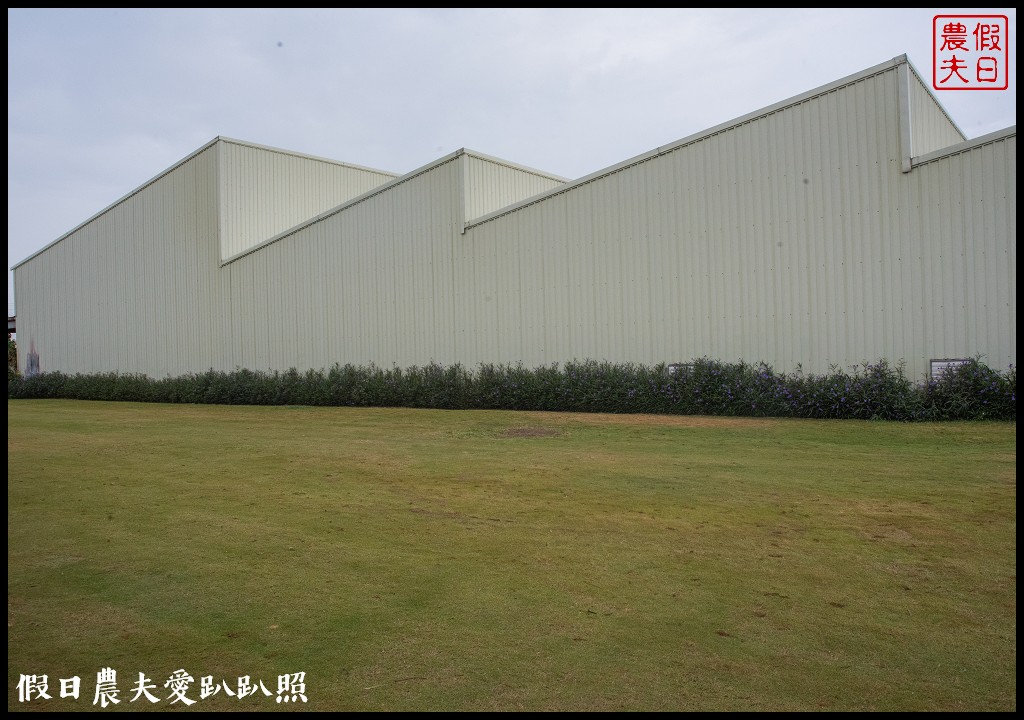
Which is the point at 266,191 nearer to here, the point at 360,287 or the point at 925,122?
the point at 360,287

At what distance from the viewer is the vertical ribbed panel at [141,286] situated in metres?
30.0

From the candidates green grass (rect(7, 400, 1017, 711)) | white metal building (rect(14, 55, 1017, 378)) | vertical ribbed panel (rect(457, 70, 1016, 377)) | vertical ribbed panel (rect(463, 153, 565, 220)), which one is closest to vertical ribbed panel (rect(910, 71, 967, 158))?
white metal building (rect(14, 55, 1017, 378))

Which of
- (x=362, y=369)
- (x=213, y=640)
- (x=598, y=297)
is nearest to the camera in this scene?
(x=213, y=640)

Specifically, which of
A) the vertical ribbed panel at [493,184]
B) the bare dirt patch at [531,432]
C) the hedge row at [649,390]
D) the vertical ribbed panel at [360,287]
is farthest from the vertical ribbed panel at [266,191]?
the bare dirt patch at [531,432]

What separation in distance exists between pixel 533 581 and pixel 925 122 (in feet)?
46.2

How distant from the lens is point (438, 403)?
20672 millimetres

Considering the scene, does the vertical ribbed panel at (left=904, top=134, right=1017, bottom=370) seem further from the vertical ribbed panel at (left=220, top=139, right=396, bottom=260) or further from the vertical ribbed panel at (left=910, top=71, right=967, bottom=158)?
the vertical ribbed panel at (left=220, top=139, right=396, bottom=260)

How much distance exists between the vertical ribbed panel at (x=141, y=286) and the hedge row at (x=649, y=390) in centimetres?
369

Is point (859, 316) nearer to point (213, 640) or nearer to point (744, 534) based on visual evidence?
point (744, 534)

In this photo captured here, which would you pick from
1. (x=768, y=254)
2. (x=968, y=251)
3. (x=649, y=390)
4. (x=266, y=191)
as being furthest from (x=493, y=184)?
(x=968, y=251)

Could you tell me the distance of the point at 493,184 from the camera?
22328mm

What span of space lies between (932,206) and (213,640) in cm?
1320

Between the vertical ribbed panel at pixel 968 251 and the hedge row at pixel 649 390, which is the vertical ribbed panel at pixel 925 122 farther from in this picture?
the hedge row at pixel 649 390

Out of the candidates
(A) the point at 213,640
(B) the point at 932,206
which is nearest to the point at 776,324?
(B) the point at 932,206
